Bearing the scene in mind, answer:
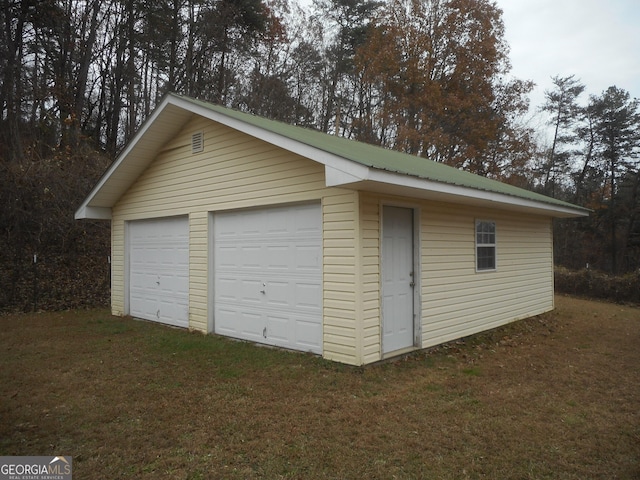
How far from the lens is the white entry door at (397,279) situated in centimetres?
623

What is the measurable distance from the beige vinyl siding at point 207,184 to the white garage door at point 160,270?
0.78 feet

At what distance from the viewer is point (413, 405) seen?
14.9 ft

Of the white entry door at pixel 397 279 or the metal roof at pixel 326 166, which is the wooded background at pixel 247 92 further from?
the white entry door at pixel 397 279

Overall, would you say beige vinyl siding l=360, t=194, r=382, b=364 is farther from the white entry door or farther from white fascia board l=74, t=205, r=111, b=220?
white fascia board l=74, t=205, r=111, b=220

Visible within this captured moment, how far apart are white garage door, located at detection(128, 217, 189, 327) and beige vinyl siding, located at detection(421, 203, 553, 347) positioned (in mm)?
4703

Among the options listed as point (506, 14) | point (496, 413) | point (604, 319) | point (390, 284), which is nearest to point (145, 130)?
point (390, 284)

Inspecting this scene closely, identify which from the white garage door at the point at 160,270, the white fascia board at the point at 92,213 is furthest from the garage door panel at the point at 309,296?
the white fascia board at the point at 92,213

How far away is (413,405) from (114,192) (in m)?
8.39

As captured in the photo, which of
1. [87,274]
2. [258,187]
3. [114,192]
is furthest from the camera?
[87,274]

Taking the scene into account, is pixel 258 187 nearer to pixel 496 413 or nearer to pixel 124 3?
pixel 496 413

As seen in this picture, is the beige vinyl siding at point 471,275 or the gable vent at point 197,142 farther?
the gable vent at point 197,142

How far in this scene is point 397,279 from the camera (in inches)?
253

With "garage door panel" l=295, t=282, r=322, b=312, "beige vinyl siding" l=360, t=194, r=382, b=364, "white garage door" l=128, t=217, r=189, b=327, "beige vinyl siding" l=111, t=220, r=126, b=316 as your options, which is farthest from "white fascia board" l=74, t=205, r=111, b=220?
"beige vinyl siding" l=360, t=194, r=382, b=364

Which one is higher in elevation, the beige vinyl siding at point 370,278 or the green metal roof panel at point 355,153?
the green metal roof panel at point 355,153
